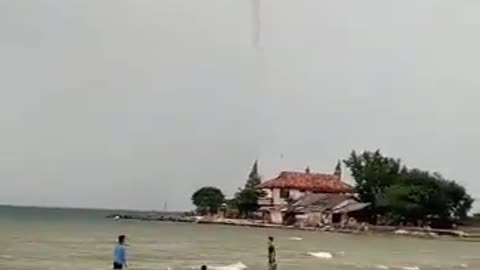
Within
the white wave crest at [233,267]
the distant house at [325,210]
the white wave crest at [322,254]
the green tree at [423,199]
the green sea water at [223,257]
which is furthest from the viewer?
the distant house at [325,210]

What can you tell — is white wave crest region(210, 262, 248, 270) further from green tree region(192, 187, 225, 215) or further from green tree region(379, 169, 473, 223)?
green tree region(192, 187, 225, 215)

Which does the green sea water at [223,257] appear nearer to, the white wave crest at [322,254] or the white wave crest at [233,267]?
the white wave crest at [233,267]

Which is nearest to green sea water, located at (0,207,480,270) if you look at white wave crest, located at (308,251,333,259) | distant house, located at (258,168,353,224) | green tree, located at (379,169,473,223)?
white wave crest, located at (308,251,333,259)

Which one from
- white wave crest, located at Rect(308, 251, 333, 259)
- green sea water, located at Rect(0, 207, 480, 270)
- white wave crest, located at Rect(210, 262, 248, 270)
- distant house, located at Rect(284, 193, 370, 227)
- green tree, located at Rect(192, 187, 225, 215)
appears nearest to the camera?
white wave crest, located at Rect(210, 262, 248, 270)

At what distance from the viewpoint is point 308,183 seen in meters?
117

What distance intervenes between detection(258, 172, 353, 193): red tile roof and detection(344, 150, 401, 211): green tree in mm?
7184

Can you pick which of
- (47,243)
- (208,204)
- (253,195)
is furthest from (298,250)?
(208,204)

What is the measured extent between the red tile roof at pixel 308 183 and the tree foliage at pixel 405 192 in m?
8.23

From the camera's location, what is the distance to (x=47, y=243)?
59719 millimetres

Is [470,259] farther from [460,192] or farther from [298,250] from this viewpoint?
[460,192]

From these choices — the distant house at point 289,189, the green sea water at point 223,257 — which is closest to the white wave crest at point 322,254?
the green sea water at point 223,257

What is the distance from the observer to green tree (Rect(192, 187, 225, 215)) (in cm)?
14188

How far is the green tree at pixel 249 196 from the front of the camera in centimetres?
12056

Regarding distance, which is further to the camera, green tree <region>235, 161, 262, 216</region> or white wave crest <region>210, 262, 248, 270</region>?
green tree <region>235, 161, 262, 216</region>
